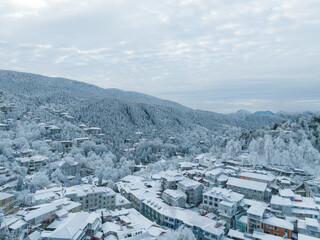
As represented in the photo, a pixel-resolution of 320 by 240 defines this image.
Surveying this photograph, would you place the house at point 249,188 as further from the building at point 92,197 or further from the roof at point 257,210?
the building at point 92,197

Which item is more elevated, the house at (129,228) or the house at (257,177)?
the house at (257,177)

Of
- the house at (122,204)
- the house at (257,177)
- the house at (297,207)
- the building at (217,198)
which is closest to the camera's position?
the house at (297,207)

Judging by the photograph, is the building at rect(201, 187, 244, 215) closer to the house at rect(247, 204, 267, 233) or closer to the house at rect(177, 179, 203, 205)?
the house at rect(177, 179, 203, 205)

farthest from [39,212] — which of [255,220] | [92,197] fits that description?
[255,220]

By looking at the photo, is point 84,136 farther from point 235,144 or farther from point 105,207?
point 235,144

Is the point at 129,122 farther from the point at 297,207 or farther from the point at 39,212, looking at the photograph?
the point at 297,207

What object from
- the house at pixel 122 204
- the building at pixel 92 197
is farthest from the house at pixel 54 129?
the house at pixel 122 204

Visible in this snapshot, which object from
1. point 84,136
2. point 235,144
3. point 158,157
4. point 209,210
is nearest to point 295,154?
point 235,144
